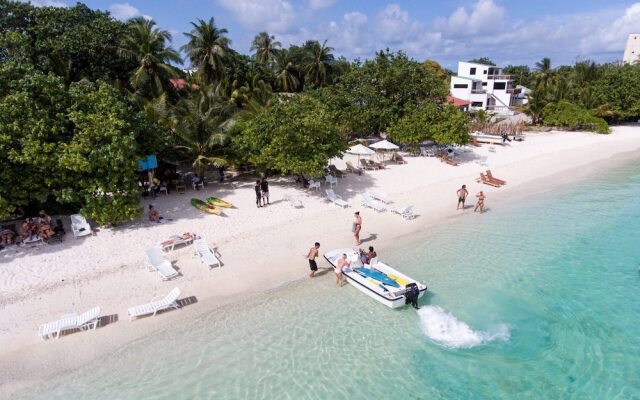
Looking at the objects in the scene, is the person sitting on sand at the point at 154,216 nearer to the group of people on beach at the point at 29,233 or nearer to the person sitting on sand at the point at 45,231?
the group of people on beach at the point at 29,233

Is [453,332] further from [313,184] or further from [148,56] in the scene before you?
[148,56]

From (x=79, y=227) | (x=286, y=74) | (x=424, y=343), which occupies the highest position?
(x=286, y=74)

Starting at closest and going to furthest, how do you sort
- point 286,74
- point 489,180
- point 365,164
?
point 489,180
point 365,164
point 286,74

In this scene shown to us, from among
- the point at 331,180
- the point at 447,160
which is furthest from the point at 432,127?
the point at 331,180

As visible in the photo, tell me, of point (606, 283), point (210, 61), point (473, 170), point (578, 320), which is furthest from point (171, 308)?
point (210, 61)

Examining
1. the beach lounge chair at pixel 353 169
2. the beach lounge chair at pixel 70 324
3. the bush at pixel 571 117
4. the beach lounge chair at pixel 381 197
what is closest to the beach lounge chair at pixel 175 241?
the beach lounge chair at pixel 70 324

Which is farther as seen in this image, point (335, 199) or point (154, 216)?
point (335, 199)
